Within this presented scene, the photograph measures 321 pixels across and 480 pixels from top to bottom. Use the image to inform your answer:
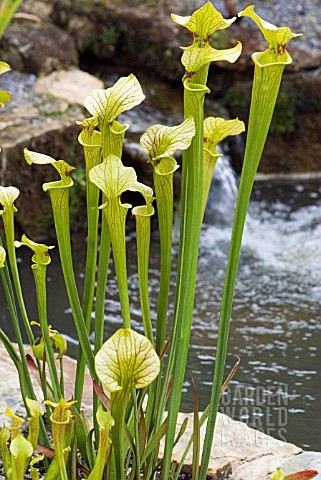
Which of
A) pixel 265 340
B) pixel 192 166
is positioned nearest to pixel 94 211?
pixel 192 166

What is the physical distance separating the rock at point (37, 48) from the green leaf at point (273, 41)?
4.68m

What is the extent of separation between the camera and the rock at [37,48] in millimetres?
5750

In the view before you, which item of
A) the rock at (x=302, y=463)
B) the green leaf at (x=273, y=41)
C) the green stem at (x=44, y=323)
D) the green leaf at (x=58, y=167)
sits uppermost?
the green leaf at (x=273, y=41)

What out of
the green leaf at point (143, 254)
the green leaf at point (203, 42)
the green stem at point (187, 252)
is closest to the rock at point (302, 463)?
the green stem at point (187, 252)

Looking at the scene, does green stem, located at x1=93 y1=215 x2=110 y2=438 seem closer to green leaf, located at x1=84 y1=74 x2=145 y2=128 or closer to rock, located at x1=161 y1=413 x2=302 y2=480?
green leaf, located at x1=84 y1=74 x2=145 y2=128

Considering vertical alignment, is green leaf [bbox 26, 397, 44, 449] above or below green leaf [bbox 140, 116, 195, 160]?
below

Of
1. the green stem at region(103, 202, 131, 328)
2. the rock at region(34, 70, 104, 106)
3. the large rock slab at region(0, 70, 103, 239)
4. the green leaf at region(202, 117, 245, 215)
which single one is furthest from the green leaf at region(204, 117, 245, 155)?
the rock at region(34, 70, 104, 106)

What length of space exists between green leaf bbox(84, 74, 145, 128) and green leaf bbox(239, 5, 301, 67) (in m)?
0.25

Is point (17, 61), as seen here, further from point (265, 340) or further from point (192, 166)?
point (192, 166)

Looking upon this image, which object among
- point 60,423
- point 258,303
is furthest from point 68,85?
point 60,423

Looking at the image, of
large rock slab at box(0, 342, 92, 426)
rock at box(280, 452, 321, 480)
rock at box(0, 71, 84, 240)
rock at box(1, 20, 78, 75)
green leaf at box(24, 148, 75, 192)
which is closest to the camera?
green leaf at box(24, 148, 75, 192)

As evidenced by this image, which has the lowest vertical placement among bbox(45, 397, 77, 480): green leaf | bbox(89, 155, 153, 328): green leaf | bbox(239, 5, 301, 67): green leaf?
bbox(45, 397, 77, 480): green leaf

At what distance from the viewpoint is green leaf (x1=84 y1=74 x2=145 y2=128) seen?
1.35 meters

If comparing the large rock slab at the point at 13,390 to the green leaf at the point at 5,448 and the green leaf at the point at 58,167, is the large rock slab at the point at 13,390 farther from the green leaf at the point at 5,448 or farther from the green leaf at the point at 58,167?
the green leaf at the point at 58,167
